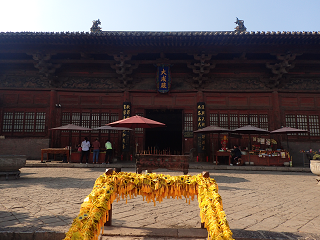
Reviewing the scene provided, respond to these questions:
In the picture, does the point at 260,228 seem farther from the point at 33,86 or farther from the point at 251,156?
the point at 33,86

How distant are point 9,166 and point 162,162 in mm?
4852

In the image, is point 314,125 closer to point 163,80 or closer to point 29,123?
point 163,80

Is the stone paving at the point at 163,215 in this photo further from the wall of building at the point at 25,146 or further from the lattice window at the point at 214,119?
the wall of building at the point at 25,146

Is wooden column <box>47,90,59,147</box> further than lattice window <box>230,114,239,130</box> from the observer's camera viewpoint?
No

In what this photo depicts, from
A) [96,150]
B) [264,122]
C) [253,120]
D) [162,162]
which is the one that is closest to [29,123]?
[96,150]

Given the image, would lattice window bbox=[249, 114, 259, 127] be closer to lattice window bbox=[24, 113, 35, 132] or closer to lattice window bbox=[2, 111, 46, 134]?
lattice window bbox=[2, 111, 46, 134]

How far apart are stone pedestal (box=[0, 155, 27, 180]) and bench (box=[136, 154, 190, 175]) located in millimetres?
3923

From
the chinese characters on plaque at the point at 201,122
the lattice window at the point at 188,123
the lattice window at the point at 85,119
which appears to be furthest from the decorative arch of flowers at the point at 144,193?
the lattice window at the point at 85,119

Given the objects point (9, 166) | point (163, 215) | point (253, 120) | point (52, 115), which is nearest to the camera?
point (163, 215)

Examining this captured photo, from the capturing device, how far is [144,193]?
9.38ft

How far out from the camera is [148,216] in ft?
11.5

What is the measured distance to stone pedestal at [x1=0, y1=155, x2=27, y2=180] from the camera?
6742 mm

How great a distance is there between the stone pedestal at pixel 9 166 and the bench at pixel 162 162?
12.9 ft

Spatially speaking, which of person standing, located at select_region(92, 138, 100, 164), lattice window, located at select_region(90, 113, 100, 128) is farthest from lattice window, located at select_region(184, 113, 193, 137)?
lattice window, located at select_region(90, 113, 100, 128)
